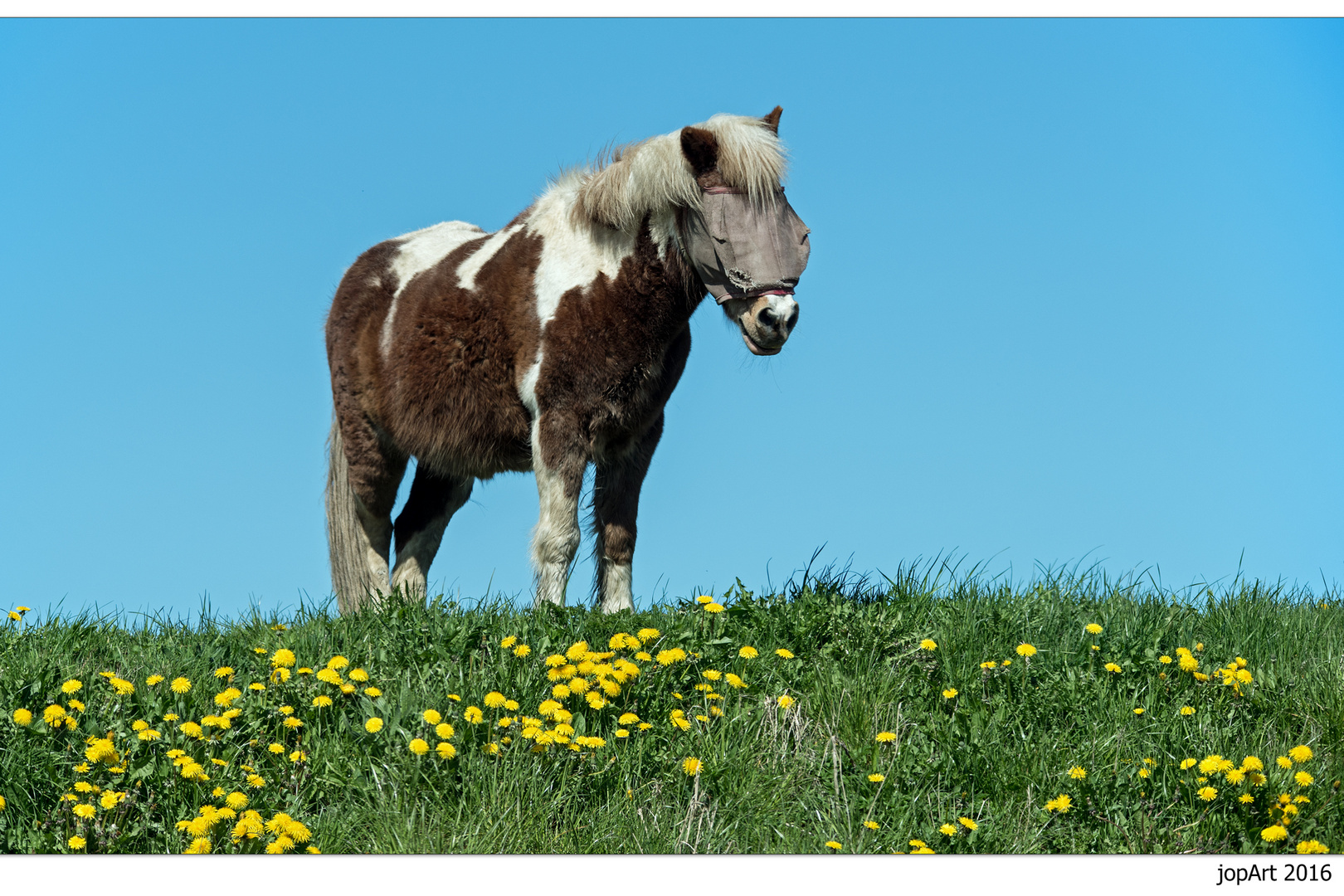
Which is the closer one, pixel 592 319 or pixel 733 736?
pixel 733 736

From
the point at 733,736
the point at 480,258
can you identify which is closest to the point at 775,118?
the point at 480,258

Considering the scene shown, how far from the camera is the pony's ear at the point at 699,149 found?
20.2 feet

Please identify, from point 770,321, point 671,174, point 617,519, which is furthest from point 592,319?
point 617,519

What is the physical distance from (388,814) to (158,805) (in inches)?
31.9

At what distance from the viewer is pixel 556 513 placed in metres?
6.43

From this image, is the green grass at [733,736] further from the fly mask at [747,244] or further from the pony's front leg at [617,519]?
the fly mask at [747,244]

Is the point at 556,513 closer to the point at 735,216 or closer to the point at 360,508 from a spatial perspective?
the point at 735,216

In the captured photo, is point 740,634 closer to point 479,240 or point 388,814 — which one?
point 388,814

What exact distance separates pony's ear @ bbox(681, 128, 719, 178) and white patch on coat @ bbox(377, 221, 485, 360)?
2.24 m

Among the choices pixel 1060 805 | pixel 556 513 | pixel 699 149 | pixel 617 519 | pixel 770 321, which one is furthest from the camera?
pixel 617 519

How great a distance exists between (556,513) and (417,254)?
2644 mm

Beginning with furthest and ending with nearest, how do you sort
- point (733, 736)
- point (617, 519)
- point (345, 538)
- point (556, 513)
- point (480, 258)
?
point (345, 538), point (480, 258), point (617, 519), point (556, 513), point (733, 736)

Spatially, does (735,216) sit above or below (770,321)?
above

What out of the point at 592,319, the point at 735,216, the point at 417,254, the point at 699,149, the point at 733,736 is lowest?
the point at 733,736
